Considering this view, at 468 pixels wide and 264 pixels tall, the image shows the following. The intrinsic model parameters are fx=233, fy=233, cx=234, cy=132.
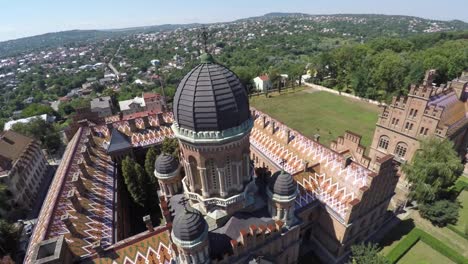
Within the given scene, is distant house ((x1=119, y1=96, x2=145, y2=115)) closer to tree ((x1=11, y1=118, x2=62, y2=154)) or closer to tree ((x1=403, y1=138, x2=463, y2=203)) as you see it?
tree ((x1=11, y1=118, x2=62, y2=154))

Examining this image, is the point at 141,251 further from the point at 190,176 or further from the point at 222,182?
the point at 222,182

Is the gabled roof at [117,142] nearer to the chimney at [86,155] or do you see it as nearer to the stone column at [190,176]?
the chimney at [86,155]

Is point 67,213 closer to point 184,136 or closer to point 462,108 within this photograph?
point 184,136

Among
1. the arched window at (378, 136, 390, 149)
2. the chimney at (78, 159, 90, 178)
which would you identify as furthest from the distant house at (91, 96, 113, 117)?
the arched window at (378, 136, 390, 149)

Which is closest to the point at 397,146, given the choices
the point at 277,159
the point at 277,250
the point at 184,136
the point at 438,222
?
the point at 438,222

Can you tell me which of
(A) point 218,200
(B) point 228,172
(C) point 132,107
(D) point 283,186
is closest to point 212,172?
(B) point 228,172

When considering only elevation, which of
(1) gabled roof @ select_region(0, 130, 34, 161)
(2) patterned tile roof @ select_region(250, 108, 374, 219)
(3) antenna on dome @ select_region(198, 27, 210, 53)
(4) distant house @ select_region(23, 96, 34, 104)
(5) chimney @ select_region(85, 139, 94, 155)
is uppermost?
(3) antenna on dome @ select_region(198, 27, 210, 53)
